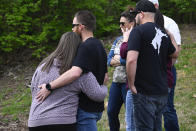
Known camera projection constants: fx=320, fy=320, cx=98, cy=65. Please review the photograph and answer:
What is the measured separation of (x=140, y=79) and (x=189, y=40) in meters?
8.58

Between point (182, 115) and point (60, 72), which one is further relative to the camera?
point (182, 115)

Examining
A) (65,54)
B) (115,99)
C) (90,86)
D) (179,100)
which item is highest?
(65,54)

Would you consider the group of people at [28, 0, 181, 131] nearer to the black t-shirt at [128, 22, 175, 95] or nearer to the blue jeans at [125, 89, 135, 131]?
the black t-shirt at [128, 22, 175, 95]

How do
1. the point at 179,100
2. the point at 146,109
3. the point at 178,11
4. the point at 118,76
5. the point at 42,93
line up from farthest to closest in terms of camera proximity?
1. the point at 178,11
2. the point at 179,100
3. the point at 118,76
4. the point at 146,109
5. the point at 42,93

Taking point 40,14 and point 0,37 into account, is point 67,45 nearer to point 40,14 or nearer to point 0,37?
point 0,37

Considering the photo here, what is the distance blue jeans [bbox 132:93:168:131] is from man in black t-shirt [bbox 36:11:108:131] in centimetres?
39

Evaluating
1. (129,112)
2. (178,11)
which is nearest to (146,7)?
(129,112)

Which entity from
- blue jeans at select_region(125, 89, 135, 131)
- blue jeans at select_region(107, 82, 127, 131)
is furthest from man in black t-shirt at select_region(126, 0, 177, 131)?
blue jeans at select_region(107, 82, 127, 131)

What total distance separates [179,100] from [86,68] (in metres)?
4.21

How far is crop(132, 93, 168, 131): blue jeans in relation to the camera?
3338 mm

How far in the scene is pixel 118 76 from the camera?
446 cm

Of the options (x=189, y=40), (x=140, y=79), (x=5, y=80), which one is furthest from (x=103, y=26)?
(x=140, y=79)

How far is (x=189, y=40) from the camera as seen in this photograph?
37.3 ft

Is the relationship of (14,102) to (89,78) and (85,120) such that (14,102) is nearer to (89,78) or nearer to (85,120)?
(85,120)
